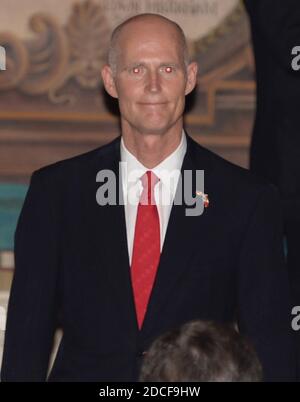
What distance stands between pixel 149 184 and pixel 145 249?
206 mm

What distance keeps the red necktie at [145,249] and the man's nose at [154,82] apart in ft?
0.91

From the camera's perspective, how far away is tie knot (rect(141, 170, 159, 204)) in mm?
3367

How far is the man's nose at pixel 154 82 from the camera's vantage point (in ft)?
10.7

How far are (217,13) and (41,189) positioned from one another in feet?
6.00

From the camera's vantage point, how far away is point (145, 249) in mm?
3309

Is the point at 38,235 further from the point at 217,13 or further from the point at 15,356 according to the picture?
the point at 217,13

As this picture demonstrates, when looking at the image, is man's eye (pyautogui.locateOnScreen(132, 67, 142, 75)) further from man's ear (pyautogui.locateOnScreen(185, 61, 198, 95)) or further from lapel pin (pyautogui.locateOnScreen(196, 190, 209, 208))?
lapel pin (pyautogui.locateOnScreen(196, 190, 209, 208))

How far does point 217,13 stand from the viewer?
491cm

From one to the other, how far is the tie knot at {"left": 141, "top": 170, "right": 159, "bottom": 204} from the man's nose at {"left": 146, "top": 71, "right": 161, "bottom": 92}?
0.26 meters

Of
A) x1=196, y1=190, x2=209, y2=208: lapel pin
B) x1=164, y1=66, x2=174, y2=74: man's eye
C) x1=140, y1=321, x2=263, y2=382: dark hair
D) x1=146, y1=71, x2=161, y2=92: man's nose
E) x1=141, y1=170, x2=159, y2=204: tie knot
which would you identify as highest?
x1=164, y1=66, x2=174, y2=74: man's eye

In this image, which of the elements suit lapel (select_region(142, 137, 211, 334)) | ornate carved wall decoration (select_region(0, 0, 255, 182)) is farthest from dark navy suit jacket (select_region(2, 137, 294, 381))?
ornate carved wall decoration (select_region(0, 0, 255, 182))

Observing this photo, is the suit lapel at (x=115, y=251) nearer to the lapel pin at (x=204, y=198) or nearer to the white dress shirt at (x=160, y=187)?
the white dress shirt at (x=160, y=187)

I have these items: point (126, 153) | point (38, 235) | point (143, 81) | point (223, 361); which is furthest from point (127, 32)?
point (223, 361)

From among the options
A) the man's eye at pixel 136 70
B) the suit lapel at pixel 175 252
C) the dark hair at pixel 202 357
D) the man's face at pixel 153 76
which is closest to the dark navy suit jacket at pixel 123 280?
the suit lapel at pixel 175 252
